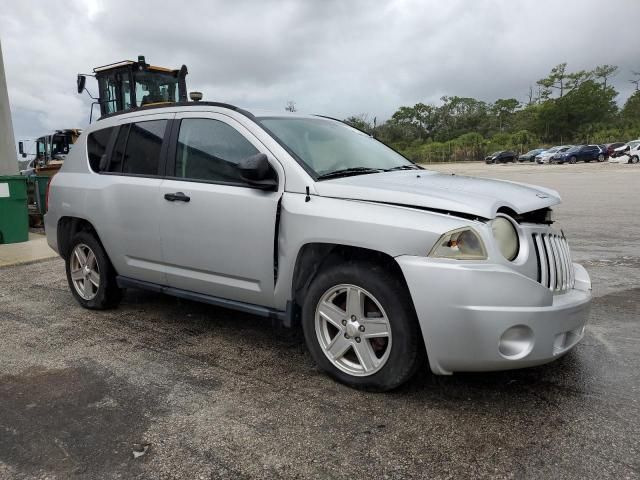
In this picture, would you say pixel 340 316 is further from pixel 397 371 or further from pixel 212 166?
pixel 212 166

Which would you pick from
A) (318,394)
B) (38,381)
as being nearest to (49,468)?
(38,381)

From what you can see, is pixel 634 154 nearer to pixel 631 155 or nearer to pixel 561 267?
pixel 631 155

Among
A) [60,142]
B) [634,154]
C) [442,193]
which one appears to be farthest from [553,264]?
[634,154]

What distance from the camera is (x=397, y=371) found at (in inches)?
121

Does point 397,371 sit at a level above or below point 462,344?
below

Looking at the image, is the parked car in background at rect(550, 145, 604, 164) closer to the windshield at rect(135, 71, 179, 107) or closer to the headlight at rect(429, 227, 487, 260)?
the windshield at rect(135, 71, 179, 107)

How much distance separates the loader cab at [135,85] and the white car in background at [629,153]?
125 feet

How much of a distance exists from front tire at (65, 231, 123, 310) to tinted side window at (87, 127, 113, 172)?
0.64 m

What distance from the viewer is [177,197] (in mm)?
4023

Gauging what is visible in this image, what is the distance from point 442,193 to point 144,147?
258 centimetres

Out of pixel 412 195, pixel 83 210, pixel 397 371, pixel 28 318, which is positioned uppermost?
pixel 412 195

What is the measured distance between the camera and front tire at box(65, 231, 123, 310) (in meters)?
4.89

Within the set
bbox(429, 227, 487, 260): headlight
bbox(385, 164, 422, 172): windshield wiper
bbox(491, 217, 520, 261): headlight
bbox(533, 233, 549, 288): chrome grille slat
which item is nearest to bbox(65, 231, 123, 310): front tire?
bbox(385, 164, 422, 172): windshield wiper

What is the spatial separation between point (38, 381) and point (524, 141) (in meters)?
82.4
